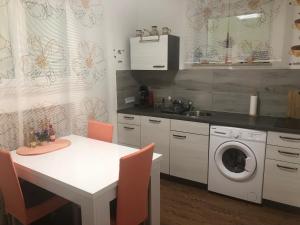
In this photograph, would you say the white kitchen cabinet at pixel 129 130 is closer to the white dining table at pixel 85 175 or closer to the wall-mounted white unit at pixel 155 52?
the wall-mounted white unit at pixel 155 52

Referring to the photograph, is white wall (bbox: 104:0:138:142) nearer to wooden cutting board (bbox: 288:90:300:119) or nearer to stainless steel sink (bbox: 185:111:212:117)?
stainless steel sink (bbox: 185:111:212:117)

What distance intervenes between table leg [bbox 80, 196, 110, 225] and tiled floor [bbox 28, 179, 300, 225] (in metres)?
1.08

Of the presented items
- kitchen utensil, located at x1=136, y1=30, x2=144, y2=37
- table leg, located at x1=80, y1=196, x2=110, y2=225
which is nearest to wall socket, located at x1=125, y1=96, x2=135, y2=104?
kitchen utensil, located at x1=136, y1=30, x2=144, y2=37

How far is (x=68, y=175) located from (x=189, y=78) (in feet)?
7.41

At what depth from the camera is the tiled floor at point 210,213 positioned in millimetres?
2389

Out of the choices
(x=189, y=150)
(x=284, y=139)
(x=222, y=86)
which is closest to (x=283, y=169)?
(x=284, y=139)

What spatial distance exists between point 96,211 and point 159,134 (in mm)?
1800

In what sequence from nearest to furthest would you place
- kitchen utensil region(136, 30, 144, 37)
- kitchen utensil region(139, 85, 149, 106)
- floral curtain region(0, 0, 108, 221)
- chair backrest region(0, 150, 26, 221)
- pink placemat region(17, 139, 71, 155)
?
1. chair backrest region(0, 150, 26, 221)
2. pink placemat region(17, 139, 71, 155)
3. floral curtain region(0, 0, 108, 221)
4. kitchen utensil region(136, 30, 144, 37)
5. kitchen utensil region(139, 85, 149, 106)

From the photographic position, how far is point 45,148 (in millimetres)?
2193

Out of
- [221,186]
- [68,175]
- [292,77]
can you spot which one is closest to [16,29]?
[68,175]

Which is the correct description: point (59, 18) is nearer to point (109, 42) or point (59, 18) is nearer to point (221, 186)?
point (109, 42)

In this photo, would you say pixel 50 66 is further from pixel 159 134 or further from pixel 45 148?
pixel 159 134

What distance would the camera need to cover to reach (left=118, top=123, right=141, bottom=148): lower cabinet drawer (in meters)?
3.35

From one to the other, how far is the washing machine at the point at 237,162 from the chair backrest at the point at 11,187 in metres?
1.90
